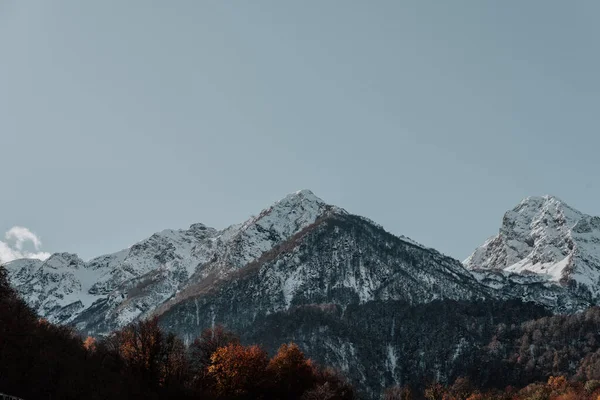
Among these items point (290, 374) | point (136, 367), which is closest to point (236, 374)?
point (136, 367)

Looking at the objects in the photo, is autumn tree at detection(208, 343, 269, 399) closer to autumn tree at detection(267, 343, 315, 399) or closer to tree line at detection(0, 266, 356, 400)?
tree line at detection(0, 266, 356, 400)

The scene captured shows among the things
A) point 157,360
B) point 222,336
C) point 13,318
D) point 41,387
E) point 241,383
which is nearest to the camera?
point 41,387

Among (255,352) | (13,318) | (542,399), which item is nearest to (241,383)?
(255,352)

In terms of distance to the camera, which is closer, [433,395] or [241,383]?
[241,383]

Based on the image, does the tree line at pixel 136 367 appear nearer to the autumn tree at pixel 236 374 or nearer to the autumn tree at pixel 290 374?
the autumn tree at pixel 236 374

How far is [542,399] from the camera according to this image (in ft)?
373

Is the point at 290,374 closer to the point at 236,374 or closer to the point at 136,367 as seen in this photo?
the point at 236,374

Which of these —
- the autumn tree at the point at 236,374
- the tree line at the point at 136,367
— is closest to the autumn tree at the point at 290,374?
the tree line at the point at 136,367

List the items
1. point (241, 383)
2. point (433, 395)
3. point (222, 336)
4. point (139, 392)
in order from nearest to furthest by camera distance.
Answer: point (139, 392)
point (241, 383)
point (222, 336)
point (433, 395)

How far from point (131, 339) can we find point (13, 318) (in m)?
24.4

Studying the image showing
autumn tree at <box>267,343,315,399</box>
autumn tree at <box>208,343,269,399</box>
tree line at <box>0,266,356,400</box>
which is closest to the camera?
tree line at <box>0,266,356,400</box>

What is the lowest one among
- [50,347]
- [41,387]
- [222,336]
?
[41,387]

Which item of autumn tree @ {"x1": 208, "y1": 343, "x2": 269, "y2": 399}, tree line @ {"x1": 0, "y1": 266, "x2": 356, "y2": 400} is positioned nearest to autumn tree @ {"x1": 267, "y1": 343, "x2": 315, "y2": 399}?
tree line @ {"x1": 0, "y1": 266, "x2": 356, "y2": 400}

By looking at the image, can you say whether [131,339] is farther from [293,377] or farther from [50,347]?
[293,377]
